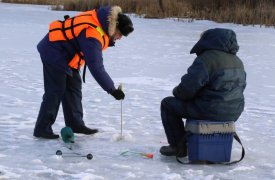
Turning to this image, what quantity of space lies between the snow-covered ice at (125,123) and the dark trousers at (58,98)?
0.18m

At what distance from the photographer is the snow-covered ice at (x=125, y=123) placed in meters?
4.14

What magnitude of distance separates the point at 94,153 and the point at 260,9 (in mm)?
19538

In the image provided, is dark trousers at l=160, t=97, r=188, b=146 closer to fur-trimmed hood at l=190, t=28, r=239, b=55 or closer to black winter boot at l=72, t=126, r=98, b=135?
fur-trimmed hood at l=190, t=28, r=239, b=55

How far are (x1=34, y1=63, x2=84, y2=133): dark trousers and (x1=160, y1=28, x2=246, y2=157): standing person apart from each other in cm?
114

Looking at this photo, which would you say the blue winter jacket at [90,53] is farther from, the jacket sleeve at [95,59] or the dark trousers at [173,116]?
the dark trousers at [173,116]

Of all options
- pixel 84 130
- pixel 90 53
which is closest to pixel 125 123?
pixel 84 130

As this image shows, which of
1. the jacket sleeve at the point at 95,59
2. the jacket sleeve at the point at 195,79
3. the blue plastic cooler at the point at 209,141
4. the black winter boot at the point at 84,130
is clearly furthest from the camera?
the black winter boot at the point at 84,130

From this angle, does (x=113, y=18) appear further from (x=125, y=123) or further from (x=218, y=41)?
(x=125, y=123)

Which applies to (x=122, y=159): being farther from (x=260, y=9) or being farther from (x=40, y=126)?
(x=260, y=9)

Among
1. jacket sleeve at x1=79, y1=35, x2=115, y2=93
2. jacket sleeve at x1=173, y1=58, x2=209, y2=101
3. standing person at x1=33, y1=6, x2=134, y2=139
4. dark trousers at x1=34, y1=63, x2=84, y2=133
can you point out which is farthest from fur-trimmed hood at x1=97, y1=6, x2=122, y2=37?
jacket sleeve at x1=173, y1=58, x2=209, y2=101

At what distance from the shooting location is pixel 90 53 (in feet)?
14.6

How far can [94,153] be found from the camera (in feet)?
15.0

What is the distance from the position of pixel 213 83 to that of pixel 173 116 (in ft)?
1.65

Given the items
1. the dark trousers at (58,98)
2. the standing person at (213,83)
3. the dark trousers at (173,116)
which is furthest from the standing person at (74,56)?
the standing person at (213,83)
